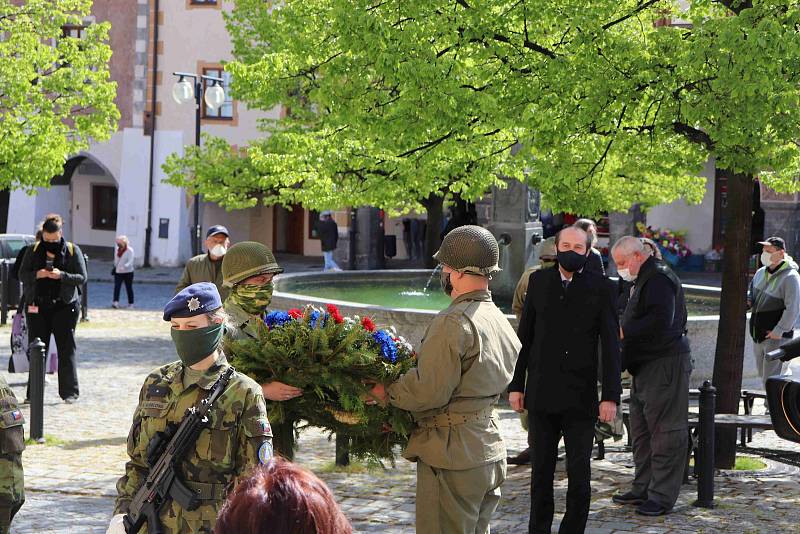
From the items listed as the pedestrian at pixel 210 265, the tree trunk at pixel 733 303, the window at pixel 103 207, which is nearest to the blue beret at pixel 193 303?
the pedestrian at pixel 210 265

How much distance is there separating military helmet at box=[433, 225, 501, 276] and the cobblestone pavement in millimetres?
2621

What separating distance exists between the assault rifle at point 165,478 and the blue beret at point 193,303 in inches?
13.9

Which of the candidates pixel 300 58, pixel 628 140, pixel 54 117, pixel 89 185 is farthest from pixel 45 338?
pixel 89 185

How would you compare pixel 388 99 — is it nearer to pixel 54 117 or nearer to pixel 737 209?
pixel 737 209

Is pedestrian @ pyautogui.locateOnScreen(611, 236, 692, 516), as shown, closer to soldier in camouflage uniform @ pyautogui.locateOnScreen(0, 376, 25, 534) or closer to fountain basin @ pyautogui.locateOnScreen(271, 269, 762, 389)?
fountain basin @ pyautogui.locateOnScreen(271, 269, 762, 389)

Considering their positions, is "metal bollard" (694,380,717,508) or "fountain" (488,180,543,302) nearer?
"metal bollard" (694,380,717,508)

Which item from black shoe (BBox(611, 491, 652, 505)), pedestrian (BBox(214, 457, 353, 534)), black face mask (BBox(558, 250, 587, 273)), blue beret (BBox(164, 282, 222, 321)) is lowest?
black shoe (BBox(611, 491, 652, 505))

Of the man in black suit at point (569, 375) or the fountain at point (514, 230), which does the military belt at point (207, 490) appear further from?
the fountain at point (514, 230)

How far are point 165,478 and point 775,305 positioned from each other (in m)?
9.14

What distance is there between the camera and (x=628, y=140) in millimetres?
9664

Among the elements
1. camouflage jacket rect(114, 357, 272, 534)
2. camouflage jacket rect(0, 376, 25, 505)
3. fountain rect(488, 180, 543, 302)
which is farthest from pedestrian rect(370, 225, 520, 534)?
fountain rect(488, 180, 543, 302)

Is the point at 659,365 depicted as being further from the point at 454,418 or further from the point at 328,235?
the point at 328,235

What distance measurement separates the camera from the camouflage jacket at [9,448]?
5258mm

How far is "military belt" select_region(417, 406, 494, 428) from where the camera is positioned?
5613mm
